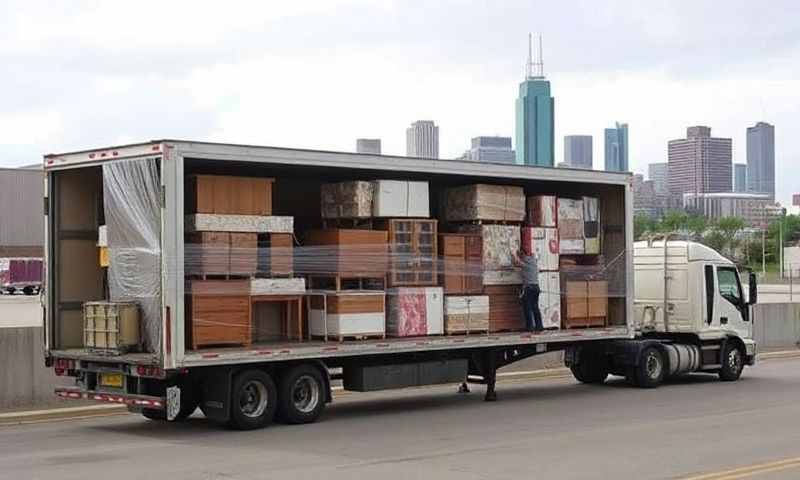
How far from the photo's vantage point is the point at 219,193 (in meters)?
14.6

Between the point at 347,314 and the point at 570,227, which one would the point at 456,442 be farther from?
the point at 570,227

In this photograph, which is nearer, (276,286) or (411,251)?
(276,286)

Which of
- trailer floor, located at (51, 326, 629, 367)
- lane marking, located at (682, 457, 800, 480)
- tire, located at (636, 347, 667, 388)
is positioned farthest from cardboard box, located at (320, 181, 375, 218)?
lane marking, located at (682, 457, 800, 480)

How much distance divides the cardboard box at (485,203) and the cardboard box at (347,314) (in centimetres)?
240

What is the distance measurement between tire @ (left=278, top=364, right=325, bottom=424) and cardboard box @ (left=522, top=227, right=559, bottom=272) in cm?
459

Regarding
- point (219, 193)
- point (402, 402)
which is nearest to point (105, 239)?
point (219, 193)

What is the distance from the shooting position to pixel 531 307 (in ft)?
58.7

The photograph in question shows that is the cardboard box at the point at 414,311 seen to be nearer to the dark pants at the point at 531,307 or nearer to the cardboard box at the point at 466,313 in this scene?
the cardboard box at the point at 466,313

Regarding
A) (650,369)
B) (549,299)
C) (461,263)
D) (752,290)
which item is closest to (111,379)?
(461,263)

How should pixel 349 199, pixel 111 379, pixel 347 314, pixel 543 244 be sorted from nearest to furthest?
pixel 111 379 → pixel 347 314 → pixel 349 199 → pixel 543 244

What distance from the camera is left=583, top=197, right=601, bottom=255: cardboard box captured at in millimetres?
19125

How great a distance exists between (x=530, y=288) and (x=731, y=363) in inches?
222

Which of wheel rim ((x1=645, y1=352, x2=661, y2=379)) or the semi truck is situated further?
wheel rim ((x1=645, y1=352, x2=661, y2=379))

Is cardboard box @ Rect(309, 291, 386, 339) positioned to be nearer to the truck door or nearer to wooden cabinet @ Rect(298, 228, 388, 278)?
wooden cabinet @ Rect(298, 228, 388, 278)
